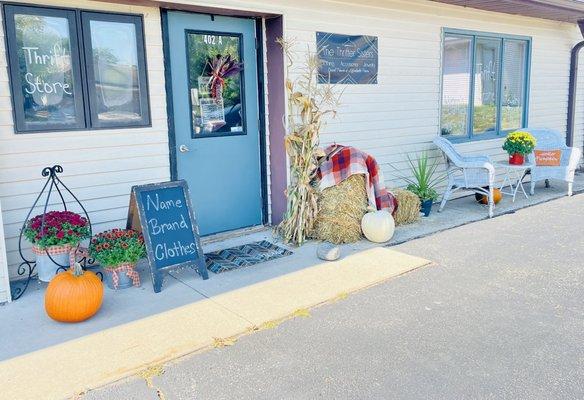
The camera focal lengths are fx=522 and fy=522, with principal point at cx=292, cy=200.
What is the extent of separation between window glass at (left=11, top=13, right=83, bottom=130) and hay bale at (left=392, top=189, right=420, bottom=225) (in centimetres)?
326

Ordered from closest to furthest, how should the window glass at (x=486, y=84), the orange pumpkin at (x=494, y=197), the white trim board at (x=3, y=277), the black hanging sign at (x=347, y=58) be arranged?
the white trim board at (x=3, y=277), the black hanging sign at (x=347, y=58), the orange pumpkin at (x=494, y=197), the window glass at (x=486, y=84)

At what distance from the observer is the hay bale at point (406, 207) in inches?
220

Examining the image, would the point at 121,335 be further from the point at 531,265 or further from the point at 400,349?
the point at 531,265

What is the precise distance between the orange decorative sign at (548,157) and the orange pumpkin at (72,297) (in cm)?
597

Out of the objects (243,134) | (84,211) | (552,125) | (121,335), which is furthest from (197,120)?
(552,125)

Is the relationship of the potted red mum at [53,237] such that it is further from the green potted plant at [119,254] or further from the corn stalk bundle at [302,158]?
the corn stalk bundle at [302,158]

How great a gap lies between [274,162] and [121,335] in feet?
8.51

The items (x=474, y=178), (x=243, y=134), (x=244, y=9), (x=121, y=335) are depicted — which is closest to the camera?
(x=121, y=335)

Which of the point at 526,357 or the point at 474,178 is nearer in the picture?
the point at 526,357

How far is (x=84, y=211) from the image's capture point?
3984 millimetres

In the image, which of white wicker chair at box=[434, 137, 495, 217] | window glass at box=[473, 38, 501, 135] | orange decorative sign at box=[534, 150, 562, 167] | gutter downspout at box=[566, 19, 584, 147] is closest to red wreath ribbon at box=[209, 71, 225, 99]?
white wicker chair at box=[434, 137, 495, 217]

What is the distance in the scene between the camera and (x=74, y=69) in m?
4.03

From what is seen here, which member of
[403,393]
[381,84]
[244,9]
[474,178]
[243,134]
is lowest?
[403,393]

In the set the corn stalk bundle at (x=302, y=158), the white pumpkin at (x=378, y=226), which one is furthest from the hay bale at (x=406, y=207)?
the corn stalk bundle at (x=302, y=158)
